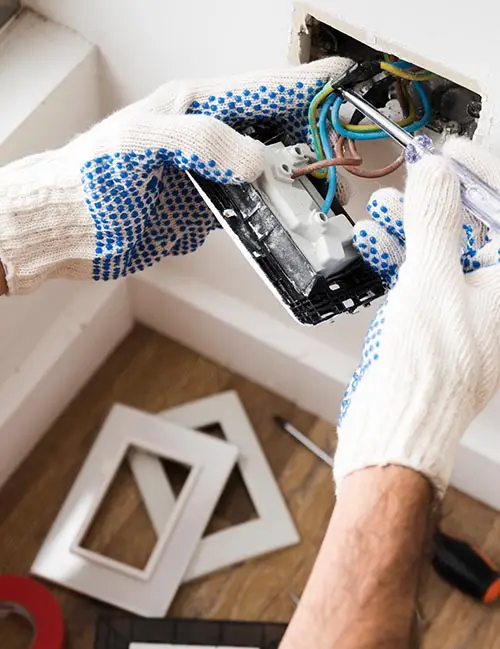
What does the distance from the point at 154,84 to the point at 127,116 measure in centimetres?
25

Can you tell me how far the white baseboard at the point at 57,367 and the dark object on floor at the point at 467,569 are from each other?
57cm

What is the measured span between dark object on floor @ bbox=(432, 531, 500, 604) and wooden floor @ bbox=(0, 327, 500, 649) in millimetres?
21

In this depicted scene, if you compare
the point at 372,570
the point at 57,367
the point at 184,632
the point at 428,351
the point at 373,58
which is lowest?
the point at 184,632

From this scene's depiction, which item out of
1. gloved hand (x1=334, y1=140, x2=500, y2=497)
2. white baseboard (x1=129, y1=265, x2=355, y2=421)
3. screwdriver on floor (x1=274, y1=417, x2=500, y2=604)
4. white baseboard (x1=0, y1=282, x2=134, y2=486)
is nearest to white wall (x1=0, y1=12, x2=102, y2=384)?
white baseboard (x1=0, y1=282, x2=134, y2=486)

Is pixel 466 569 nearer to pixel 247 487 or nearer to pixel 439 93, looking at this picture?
pixel 247 487

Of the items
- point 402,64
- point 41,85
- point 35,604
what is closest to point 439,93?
point 402,64

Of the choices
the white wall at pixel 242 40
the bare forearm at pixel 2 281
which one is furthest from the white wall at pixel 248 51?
the bare forearm at pixel 2 281

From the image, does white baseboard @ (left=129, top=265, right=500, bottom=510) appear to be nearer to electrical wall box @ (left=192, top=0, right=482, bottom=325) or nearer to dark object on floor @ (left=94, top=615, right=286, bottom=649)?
dark object on floor @ (left=94, top=615, right=286, bottom=649)

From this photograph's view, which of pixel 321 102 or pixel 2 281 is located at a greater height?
pixel 321 102

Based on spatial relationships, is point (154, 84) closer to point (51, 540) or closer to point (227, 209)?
point (227, 209)

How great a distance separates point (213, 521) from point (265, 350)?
26cm

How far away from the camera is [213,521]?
1256 millimetres

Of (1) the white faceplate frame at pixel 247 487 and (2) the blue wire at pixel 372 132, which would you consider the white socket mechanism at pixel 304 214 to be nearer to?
(2) the blue wire at pixel 372 132

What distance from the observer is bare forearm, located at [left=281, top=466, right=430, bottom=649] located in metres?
0.60
